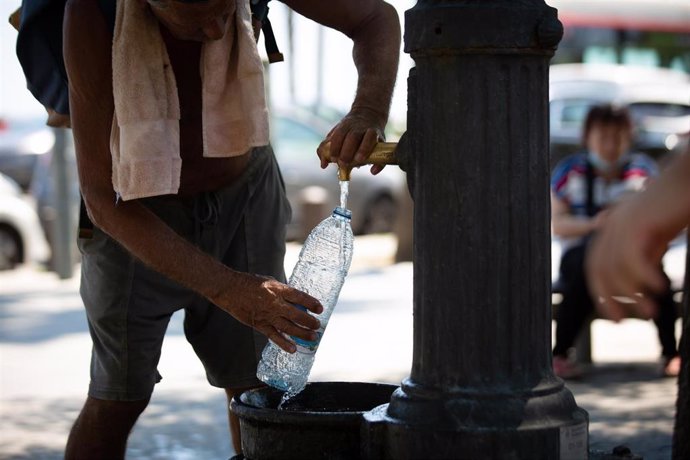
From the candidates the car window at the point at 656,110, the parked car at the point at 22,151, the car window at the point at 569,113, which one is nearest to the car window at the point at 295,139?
the car window at the point at 569,113

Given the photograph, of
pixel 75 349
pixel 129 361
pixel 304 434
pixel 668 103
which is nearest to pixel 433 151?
pixel 304 434

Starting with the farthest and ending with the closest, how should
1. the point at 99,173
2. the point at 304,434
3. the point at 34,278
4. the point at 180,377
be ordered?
the point at 34,278
the point at 180,377
the point at 99,173
the point at 304,434

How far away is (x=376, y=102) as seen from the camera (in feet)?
11.6

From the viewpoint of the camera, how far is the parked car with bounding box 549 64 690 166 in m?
16.1

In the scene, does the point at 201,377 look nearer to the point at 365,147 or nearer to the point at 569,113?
the point at 365,147

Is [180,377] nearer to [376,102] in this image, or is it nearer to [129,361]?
[129,361]

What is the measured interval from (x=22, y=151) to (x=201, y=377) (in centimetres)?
1531

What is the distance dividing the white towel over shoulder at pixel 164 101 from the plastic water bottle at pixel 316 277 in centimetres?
30

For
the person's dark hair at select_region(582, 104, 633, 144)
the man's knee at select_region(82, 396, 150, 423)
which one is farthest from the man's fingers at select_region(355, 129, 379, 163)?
the person's dark hair at select_region(582, 104, 633, 144)

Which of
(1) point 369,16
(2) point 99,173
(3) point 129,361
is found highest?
(1) point 369,16

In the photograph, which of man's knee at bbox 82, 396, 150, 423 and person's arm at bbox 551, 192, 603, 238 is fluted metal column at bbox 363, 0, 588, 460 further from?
person's arm at bbox 551, 192, 603, 238

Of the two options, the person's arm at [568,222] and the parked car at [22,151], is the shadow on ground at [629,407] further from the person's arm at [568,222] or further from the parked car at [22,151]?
the parked car at [22,151]

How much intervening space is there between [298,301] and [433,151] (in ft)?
1.63

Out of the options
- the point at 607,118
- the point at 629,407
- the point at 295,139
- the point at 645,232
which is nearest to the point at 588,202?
the point at 607,118
